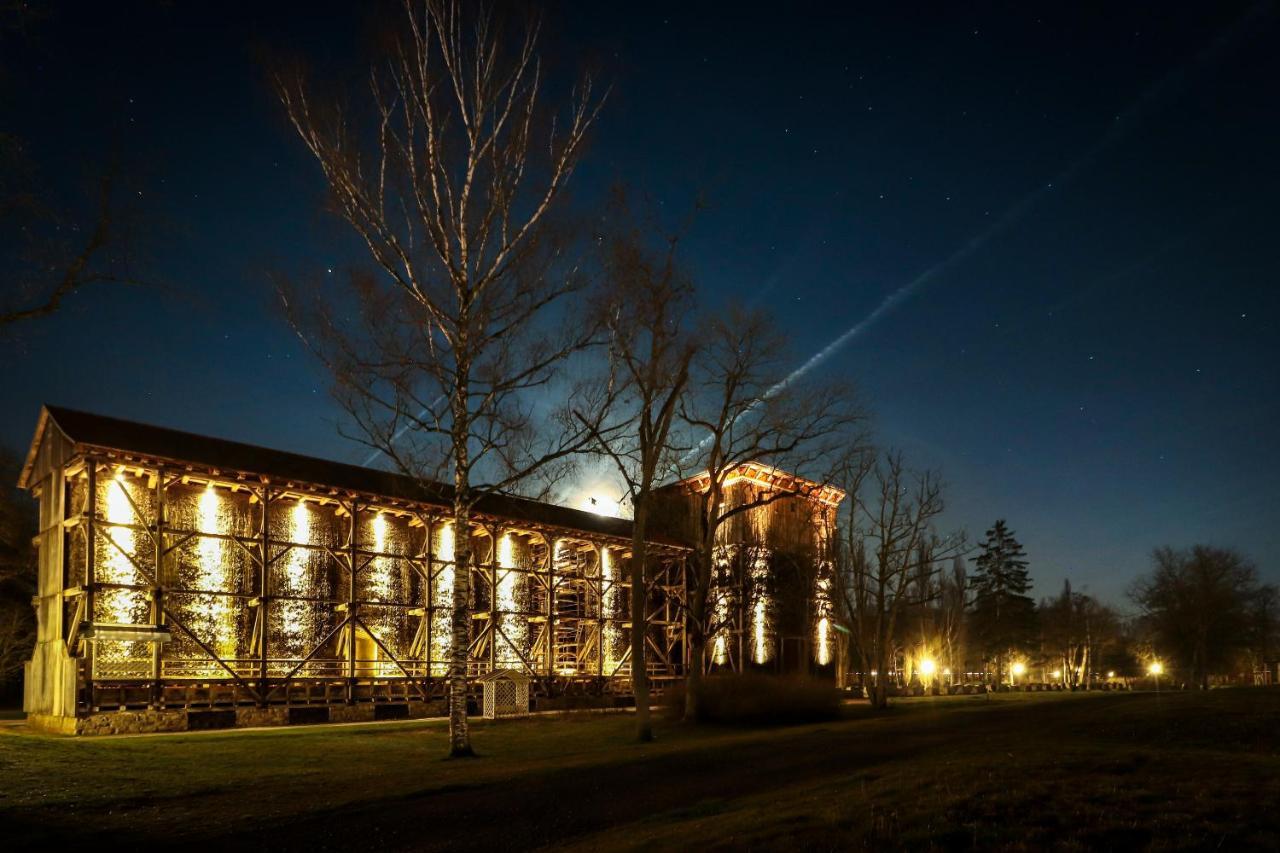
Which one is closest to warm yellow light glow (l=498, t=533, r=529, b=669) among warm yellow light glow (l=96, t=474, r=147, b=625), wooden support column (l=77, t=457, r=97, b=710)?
warm yellow light glow (l=96, t=474, r=147, b=625)

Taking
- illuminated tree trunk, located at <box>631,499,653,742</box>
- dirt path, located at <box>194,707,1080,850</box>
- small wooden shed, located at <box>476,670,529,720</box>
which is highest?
illuminated tree trunk, located at <box>631,499,653,742</box>

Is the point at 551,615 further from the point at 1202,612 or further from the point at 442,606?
the point at 1202,612

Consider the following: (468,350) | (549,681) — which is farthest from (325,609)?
(468,350)

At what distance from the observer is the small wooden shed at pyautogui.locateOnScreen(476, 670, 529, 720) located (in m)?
32.4

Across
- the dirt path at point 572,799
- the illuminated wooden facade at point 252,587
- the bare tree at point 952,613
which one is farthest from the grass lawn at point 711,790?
the bare tree at point 952,613

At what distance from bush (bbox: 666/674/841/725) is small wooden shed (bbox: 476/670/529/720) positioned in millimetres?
6059

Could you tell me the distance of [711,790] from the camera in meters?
13.0

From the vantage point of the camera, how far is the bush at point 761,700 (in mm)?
27047

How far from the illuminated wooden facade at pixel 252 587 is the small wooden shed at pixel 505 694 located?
13.2ft

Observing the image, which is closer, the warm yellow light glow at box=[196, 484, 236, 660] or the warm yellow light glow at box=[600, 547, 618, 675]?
the warm yellow light glow at box=[196, 484, 236, 660]

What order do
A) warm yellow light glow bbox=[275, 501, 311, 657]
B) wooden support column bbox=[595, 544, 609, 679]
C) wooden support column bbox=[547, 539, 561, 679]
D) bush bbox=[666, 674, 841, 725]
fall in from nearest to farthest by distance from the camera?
1. bush bbox=[666, 674, 841, 725]
2. warm yellow light glow bbox=[275, 501, 311, 657]
3. wooden support column bbox=[547, 539, 561, 679]
4. wooden support column bbox=[595, 544, 609, 679]

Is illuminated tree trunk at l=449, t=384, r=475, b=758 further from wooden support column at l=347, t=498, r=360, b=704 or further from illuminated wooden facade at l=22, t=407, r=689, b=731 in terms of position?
wooden support column at l=347, t=498, r=360, b=704

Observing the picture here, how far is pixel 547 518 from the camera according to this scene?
1677 inches

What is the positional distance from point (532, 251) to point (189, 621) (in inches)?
742
